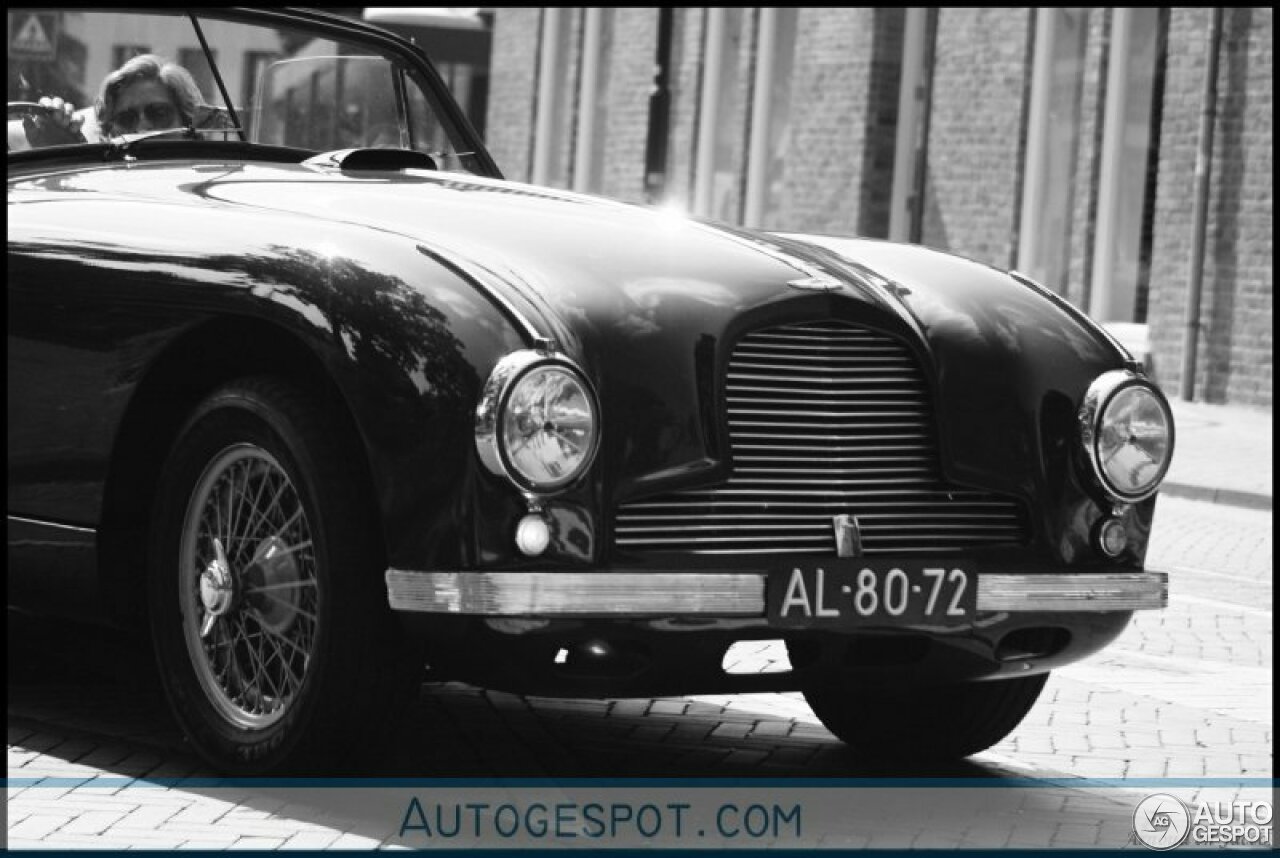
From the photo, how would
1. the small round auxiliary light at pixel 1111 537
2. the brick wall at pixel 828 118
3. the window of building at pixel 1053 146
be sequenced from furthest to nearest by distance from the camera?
1. the brick wall at pixel 828 118
2. the window of building at pixel 1053 146
3. the small round auxiliary light at pixel 1111 537

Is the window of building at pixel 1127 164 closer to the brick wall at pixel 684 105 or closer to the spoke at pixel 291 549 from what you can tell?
the brick wall at pixel 684 105

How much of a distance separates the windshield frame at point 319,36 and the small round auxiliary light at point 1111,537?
2218 millimetres

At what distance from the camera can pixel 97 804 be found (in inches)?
194

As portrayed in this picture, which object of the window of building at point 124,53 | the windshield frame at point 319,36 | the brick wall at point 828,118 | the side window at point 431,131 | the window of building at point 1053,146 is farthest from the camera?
the brick wall at point 828,118

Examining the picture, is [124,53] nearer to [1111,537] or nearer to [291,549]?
[291,549]

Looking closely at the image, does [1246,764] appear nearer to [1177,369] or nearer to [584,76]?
[1177,369]

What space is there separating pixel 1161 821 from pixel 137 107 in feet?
10.3

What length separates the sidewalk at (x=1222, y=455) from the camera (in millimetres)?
15102

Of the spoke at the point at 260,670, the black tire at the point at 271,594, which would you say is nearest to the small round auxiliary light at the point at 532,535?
the black tire at the point at 271,594

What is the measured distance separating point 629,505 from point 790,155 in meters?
20.4

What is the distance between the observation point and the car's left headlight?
5332 millimetres

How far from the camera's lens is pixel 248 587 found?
510 cm

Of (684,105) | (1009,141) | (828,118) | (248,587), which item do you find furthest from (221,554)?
(684,105)

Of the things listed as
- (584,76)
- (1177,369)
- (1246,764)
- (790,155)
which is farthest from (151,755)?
(584,76)
